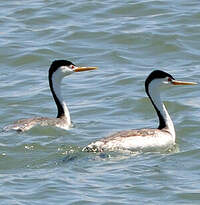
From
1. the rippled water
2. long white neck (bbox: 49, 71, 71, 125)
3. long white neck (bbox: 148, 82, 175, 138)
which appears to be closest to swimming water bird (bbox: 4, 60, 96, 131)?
long white neck (bbox: 49, 71, 71, 125)

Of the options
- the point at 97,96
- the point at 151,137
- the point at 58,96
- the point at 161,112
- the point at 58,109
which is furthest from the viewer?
the point at 97,96

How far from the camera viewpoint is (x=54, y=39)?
2078cm

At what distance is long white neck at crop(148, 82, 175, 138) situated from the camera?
14539 millimetres

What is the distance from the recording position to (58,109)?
53.4 ft

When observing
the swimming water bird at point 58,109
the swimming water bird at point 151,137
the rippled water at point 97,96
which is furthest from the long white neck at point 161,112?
the swimming water bird at point 58,109

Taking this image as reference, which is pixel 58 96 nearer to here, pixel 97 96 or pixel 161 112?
pixel 97 96

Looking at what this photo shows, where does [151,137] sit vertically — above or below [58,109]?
above

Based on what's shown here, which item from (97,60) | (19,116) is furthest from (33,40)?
(19,116)

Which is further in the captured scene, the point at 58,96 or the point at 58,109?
the point at 58,96

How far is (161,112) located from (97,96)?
2652 mm

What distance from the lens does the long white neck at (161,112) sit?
47.7 feet

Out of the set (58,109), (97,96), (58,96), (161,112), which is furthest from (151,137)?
(97,96)

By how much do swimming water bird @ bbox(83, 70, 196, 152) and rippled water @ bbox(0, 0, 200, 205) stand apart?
0.18m

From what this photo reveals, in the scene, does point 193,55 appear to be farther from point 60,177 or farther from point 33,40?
point 60,177
